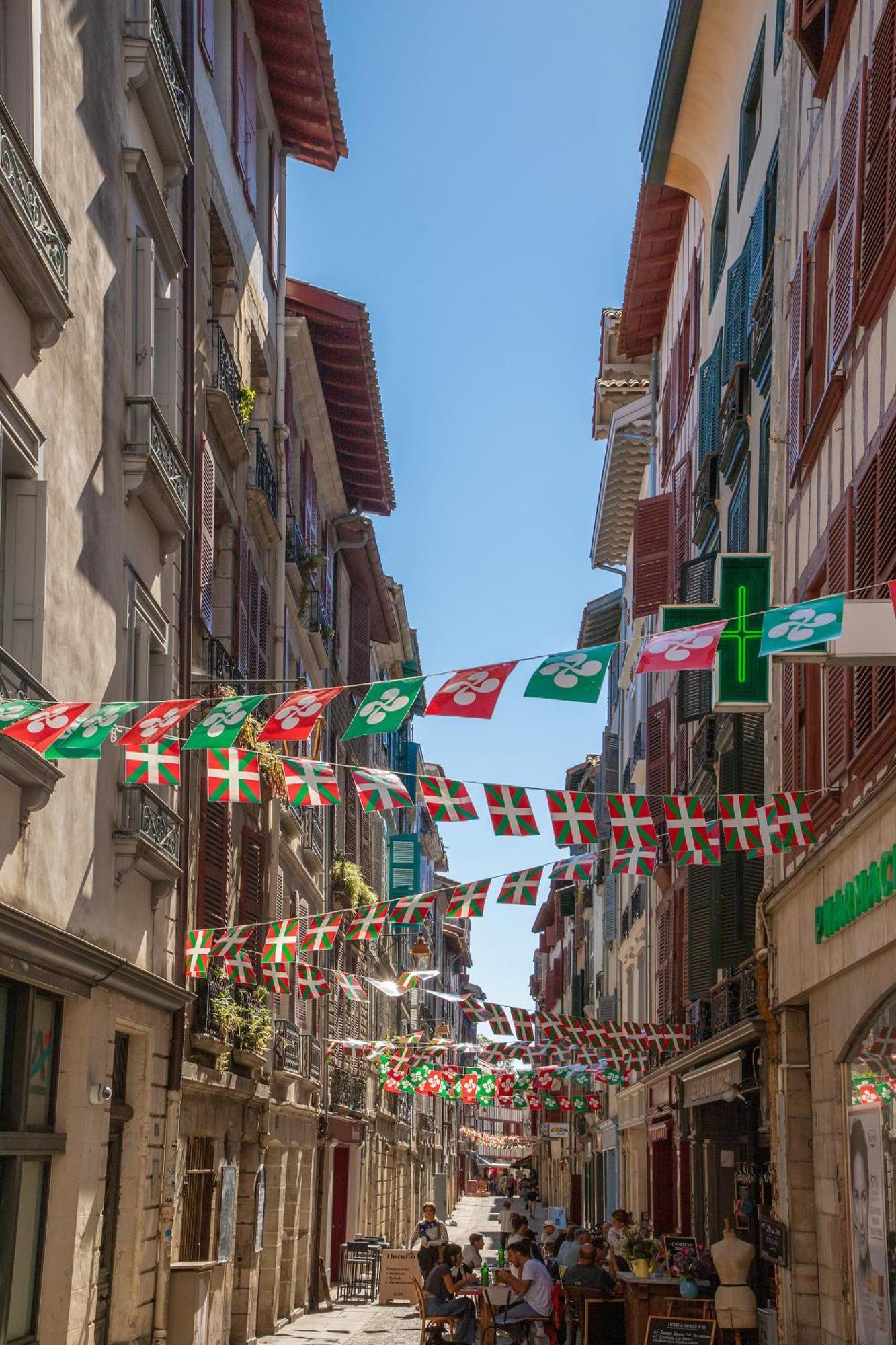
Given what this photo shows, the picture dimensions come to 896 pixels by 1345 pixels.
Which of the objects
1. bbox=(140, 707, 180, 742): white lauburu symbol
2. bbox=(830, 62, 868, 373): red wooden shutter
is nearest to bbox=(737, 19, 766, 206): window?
bbox=(830, 62, 868, 373): red wooden shutter

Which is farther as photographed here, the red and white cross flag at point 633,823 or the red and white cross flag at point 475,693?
the red and white cross flag at point 633,823

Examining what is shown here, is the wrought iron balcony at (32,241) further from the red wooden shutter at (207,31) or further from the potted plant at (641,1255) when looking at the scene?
the potted plant at (641,1255)

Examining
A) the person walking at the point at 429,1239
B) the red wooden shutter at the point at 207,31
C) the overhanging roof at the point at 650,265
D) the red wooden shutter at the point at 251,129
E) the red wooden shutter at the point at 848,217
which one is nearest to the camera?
the red wooden shutter at the point at 848,217

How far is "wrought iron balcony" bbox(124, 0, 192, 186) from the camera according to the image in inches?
541

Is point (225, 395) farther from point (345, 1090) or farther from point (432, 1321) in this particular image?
point (345, 1090)

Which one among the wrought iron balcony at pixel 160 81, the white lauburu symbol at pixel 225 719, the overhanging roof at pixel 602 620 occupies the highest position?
the overhanging roof at pixel 602 620

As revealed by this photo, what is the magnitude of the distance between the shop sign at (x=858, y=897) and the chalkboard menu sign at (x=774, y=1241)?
2842mm

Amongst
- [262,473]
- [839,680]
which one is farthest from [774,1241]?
[262,473]

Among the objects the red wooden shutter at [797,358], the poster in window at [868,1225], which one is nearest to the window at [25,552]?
the poster in window at [868,1225]

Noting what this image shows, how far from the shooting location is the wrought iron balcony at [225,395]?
17.9 meters

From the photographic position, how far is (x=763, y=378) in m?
17.8

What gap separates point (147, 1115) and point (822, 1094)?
18.0ft

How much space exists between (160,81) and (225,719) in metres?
7.22

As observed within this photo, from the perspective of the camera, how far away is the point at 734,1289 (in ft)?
50.3
